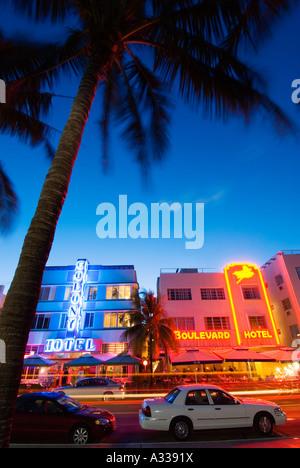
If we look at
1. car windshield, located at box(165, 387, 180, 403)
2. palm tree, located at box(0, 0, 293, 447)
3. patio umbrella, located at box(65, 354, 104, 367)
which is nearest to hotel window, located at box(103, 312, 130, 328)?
patio umbrella, located at box(65, 354, 104, 367)

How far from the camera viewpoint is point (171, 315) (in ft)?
89.2

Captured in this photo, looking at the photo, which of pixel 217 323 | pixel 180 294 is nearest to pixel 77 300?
pixel 180 294

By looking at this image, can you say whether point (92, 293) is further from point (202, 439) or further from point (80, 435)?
point (202, 439)

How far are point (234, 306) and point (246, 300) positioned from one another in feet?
5.27

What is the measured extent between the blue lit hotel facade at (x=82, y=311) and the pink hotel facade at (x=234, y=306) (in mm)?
5262

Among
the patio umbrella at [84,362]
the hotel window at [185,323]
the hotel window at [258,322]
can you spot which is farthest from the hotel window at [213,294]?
the patio umbrella at [84,362]

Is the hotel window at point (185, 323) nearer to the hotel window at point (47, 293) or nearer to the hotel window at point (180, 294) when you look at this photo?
the hotel window at point (180, 294)

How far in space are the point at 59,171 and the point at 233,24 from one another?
5326mm

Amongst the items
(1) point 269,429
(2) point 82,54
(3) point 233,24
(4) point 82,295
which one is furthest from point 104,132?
(4) point 82,295

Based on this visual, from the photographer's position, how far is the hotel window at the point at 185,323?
26.8m

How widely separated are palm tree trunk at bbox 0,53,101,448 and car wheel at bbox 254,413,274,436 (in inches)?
312
